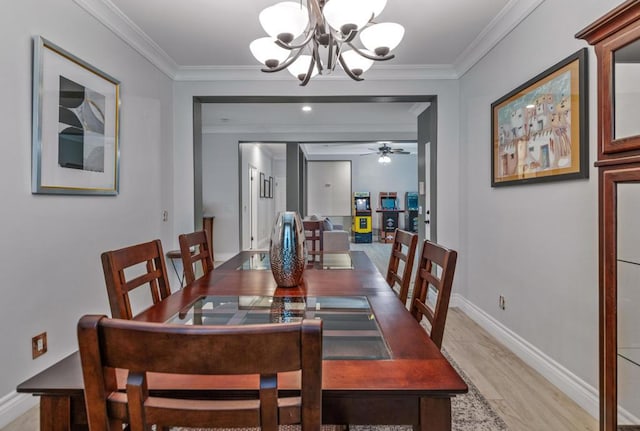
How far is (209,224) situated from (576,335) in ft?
19.4

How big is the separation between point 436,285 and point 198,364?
1009mm

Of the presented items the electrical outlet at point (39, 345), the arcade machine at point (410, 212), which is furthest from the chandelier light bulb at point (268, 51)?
the arcade machine at point (410, 212)

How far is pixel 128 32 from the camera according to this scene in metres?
3.02

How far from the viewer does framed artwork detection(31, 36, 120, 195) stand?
83.0 inches

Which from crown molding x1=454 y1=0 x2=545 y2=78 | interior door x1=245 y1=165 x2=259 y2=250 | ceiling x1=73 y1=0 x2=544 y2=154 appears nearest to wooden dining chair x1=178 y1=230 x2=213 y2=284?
ceiling x1=73 y1=0 x2=544 y2=154

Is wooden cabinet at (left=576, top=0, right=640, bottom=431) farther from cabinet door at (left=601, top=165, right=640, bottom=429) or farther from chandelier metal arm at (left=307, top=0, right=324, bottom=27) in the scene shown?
chandelier metal arm at (left=307, top=0, right=324, bottom=27)

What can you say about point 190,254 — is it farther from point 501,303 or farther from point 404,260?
point 501,303

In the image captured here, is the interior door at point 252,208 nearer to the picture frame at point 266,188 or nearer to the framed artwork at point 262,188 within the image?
the framed artwork at point 262,188

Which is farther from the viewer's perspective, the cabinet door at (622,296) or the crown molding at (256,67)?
the crown molding at (256,67)

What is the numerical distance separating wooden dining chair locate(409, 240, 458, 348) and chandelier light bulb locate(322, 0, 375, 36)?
3.46ft

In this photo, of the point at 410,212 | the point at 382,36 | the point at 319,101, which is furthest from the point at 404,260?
the point at 410,212

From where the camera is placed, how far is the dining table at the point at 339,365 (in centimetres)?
79

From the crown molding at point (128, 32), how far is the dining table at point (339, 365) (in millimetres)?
2258

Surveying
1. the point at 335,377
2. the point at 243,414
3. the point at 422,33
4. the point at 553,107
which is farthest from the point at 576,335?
the point at 422,33
